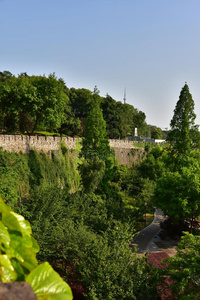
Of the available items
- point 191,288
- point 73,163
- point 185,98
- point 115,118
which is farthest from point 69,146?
point 115,118

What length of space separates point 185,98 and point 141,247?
16.1 meters

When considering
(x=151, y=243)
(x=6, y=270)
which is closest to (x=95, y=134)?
(x=151, y=243)

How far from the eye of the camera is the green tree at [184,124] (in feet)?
85.0

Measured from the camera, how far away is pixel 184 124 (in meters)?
26.0

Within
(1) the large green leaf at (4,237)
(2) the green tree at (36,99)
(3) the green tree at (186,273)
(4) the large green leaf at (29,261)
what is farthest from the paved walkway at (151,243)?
(1) the large green leaf at (4,237)

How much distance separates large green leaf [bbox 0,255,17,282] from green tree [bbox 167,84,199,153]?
26165mm

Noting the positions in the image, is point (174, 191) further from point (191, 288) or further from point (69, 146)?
point (69, 146)

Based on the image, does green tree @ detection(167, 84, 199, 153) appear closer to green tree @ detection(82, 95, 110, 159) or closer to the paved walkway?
green tree @ detection(82, 95, 110, 159)

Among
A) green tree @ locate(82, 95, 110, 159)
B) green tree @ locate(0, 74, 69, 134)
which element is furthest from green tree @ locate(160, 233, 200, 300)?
green tree @ locate(0, 74, 69, 134)

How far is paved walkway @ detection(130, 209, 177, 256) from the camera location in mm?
17720

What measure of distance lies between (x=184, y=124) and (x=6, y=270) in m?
26.5

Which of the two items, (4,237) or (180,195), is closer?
(4,237)

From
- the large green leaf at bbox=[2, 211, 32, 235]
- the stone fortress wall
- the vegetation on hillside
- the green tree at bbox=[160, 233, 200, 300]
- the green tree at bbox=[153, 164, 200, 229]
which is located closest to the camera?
the large green leaf at bbox=[2, 211, 32, 235]

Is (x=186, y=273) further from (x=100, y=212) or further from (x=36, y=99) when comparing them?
(x=36, y=99)
